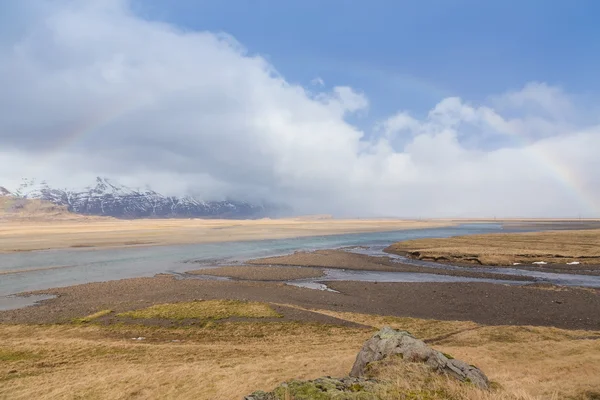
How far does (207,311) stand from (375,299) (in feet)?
47.1

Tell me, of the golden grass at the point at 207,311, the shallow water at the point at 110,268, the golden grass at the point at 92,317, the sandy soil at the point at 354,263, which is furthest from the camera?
the sandy soil at the point at 354,263

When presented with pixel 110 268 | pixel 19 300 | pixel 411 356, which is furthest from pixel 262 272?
pixel 411 356

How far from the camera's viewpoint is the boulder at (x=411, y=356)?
1048 cm

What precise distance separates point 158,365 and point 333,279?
2805 cm

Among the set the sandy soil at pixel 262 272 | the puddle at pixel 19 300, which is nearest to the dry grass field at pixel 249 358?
the puddle at pixel 19 300

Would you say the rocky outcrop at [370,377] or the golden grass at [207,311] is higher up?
the rocky outcrop at [370,377]

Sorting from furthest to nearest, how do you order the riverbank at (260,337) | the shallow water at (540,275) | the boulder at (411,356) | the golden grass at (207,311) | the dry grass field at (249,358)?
the shallow water at (540,275) → the golden grass at (207,311) → the riverbank at (260,337) → the dry grass field at (249,358) → the boulder at (411,356)

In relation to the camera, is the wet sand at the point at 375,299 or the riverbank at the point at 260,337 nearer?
the riverbank at the point at 260,337

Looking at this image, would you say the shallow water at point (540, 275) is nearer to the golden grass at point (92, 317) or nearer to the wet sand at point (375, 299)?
the wet sand at point (375, 299)

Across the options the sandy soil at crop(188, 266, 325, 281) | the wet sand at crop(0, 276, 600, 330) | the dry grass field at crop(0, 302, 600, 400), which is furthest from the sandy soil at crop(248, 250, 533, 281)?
the dry grass field at crop(0, 302, 600, 400)

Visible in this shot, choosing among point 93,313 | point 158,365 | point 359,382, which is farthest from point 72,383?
point 93,313

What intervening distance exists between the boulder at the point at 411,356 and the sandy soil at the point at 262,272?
29908 mm

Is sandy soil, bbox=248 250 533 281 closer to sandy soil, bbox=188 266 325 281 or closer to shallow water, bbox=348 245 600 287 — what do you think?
shallow water, bbox=348 245 600 287

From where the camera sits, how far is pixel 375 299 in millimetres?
30906
